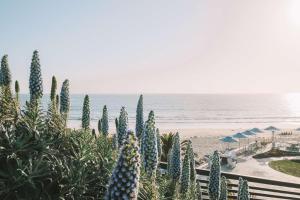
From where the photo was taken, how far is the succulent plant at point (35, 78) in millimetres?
7625

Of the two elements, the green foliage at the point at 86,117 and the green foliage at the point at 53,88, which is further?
the green foliage at the point at 86,117

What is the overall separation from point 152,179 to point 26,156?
192 cm

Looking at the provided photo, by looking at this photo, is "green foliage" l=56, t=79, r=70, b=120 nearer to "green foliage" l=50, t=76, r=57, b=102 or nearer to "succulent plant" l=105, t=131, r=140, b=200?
"green foliage" l=50, t=76, r=57, b=102

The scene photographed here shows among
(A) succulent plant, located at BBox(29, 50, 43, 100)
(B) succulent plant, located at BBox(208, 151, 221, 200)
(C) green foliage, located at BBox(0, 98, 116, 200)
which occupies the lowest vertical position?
(B) succulent plant, located at BBox(208, 151, 221, 200)

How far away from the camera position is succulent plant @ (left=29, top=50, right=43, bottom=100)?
7625mm

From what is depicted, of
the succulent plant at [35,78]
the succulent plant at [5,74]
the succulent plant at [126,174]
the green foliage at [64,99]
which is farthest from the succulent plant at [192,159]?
the succulent plant at [126,174]

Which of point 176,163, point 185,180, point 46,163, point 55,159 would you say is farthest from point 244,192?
point 46,163

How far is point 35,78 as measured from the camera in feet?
25.3

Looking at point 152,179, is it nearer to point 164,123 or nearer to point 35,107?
point 35,107

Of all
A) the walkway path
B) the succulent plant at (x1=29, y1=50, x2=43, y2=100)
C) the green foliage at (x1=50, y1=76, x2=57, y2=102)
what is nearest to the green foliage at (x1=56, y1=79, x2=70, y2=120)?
the green foliage at (x1=50, y1=76, x2=57, y2=102)

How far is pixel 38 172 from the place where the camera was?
5.23m

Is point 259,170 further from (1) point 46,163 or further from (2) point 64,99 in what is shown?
(1) point 46,163

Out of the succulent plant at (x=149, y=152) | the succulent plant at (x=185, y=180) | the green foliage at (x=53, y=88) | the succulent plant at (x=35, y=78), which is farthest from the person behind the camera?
the green foliage at (x=53, y=88)

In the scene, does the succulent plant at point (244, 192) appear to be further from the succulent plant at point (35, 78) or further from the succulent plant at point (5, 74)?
the succulent plant at point (5, 74)
